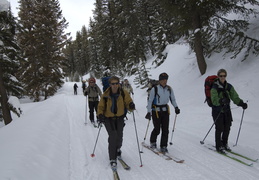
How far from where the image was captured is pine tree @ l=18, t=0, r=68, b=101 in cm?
2503

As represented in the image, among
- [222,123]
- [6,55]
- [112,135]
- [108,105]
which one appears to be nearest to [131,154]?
[112,135]

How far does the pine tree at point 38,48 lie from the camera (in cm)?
2503

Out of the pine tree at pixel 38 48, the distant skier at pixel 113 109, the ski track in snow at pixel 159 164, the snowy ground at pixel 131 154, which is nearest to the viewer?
the snowy ground at pixel 131 154

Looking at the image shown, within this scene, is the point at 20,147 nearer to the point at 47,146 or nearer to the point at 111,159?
the point at 47,146

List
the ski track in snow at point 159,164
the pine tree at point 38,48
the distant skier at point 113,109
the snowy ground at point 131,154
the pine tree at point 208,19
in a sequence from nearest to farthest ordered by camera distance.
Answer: the snowy ground at point 131,154, the ski track in snow at point 159,164, the distant skier at point 113,109, the pine tree at point 208,19, the pine tree at point 38,48

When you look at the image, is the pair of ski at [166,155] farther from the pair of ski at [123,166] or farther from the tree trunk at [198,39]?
the tree trunk at [198,39]

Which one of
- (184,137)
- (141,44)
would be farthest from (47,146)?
(141,44)

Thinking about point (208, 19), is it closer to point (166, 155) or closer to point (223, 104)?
point (223, 104)

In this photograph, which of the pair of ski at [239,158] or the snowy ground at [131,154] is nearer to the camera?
the snowy ground at [131,154]

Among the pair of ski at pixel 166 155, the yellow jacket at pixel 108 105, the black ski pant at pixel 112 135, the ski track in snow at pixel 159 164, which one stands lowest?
the ski track in snow at pixel 159 164

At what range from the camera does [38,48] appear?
25438mm

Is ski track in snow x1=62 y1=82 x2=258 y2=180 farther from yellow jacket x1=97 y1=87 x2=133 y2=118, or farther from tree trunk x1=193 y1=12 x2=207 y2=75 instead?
tree trunk x1=193 y1=12 x2=207 y2=75

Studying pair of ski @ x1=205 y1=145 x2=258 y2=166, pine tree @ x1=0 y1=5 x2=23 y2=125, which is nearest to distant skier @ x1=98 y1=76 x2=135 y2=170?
pair of ski @ x1=205 y1=145 x2=258 y2=166

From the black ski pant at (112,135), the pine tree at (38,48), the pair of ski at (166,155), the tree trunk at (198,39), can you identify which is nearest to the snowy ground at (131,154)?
the pair of ski at (166,155)
